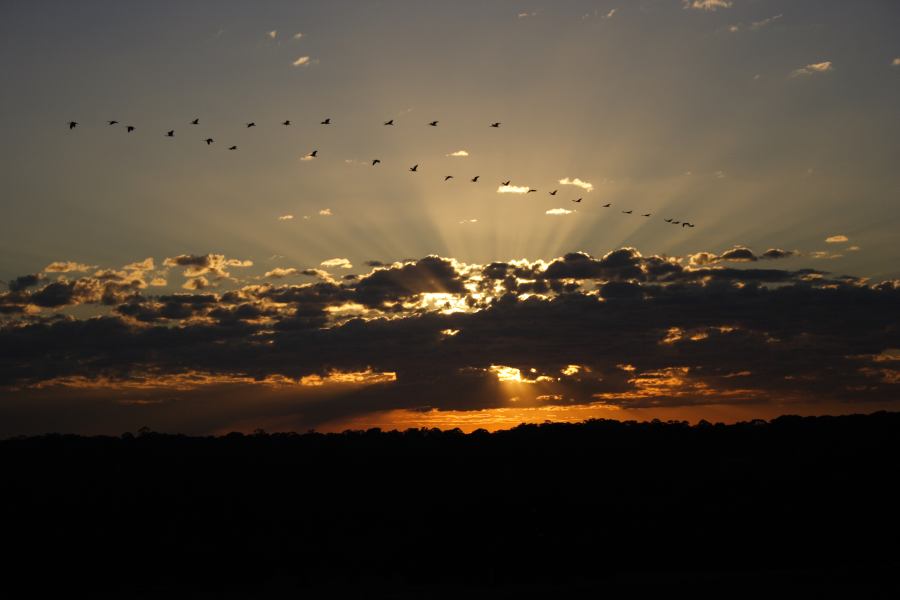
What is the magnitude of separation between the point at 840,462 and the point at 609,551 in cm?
4480

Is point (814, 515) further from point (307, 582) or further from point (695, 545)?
point (307, 582)

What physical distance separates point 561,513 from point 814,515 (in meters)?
29.7

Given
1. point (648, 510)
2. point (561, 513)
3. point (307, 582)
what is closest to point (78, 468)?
point (307, 582)

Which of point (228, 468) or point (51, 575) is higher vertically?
point (228, 468)

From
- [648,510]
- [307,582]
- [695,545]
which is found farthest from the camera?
[648,510]

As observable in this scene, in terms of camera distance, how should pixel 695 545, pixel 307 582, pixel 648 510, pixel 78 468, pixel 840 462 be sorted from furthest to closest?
pixel 78 468, pixel 840 462, pixel 648 510, pixel 695 545, pixel 307 582

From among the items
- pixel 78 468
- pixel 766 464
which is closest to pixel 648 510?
pixel 766 464

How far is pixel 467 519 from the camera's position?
366 ft

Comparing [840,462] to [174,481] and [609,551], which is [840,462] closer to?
[609,551]

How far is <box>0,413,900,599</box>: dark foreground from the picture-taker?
9844cm

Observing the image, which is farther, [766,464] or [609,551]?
[766,464]

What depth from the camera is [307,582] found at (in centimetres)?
9831

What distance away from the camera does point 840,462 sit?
5123 inches

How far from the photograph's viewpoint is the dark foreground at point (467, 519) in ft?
323
